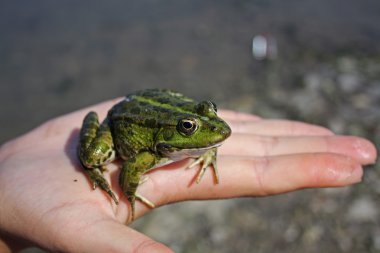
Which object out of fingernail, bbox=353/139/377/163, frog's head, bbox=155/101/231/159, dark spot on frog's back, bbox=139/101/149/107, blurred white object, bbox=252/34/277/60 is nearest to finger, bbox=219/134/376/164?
fingernail, bbox=353/139/377/163

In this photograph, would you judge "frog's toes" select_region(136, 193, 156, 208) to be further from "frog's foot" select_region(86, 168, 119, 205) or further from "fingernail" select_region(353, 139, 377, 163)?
"fingernail" select_region(353, 139, 377, 163)

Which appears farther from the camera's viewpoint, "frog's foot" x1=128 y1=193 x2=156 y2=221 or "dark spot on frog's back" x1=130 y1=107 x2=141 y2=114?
"dark spot on frog's back" x1=130 y1=107 x2=141 y2=114

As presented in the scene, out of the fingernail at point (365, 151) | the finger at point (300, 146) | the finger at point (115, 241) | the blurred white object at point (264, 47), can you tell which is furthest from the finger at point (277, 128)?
the blurred white object at point (264, 47)

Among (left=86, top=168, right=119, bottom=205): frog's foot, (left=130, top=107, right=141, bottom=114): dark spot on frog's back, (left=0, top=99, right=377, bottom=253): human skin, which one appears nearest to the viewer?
(left=0, top=99, right=377, bottom=253): human skin

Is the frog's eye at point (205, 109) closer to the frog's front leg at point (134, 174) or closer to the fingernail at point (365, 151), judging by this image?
the frog's front leg at point (134, 174)

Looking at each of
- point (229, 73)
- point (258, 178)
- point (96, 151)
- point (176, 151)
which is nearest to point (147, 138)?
point (176, 151)

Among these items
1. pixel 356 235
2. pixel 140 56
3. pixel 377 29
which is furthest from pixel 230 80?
pixel 356 235
